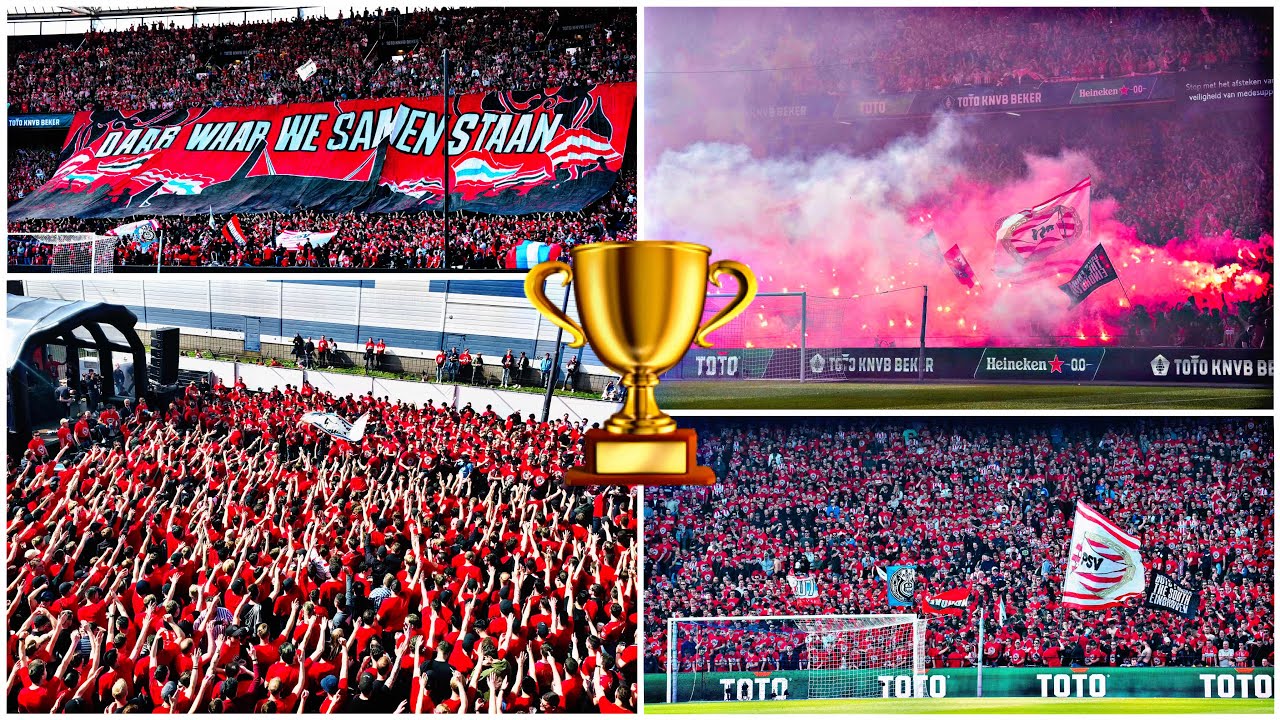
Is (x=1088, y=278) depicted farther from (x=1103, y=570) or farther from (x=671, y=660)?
(x=671, y=660)

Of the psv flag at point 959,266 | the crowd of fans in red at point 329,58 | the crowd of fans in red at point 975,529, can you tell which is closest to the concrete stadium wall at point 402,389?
the crowd of fans in red at point 975,529

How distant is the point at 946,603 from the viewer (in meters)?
7.17

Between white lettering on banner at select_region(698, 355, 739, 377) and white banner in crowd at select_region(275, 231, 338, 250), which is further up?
white banner in crowd at select_region(275, 231, 338, 250)

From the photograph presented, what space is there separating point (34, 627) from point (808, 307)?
226 inches

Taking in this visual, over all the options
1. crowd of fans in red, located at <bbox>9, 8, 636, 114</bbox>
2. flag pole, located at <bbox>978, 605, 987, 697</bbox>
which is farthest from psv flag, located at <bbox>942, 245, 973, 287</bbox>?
crowd of fans in red, located at <bbox>9, 8, 636, 114</bbox>

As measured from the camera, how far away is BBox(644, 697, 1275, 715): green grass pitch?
22.2ft

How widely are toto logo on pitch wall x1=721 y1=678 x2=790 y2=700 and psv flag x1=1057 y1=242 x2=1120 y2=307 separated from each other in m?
3.65

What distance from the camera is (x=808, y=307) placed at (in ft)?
24.2

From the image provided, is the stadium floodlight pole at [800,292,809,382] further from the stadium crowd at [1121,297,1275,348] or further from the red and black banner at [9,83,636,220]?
the stadium crowd at [1121,297,1275,348]

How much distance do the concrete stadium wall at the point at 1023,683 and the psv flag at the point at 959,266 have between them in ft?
9.64

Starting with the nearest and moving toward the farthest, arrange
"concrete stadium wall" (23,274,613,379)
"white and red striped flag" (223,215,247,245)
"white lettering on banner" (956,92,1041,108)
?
"concrete stadium wall" (23,274,613,379) < "white lettering on banner" (956,92,1041,108) < "white and red striped flag" (223,215,247,245)

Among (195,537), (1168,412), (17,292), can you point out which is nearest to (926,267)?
(1168,412)

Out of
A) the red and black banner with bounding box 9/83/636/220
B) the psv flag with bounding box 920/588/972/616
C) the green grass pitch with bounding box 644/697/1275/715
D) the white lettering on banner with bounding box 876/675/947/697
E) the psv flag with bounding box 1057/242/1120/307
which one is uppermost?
the red and black banner with bounding box 9/83/636/220

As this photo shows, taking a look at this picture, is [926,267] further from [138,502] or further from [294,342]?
[138,502]
